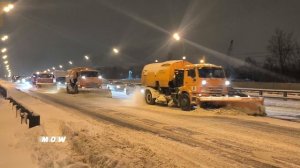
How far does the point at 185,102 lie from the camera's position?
23.7m

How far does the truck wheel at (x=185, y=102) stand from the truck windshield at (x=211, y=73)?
1334mm

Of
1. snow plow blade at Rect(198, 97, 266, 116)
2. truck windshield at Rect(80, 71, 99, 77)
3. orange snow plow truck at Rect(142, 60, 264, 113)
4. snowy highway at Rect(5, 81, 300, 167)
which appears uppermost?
truck windshield at Rect(80, 71, 99, 77)

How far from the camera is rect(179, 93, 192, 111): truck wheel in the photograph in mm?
23397

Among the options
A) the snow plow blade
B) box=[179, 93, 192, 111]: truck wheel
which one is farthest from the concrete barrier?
the snow plow blade

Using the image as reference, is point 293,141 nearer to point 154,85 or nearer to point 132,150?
point 132,150

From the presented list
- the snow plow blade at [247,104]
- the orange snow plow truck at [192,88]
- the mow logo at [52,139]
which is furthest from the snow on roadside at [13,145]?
the snow plow blade at [247,104]

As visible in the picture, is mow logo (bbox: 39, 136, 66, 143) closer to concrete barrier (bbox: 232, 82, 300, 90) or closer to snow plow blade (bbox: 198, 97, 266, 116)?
snow plow blade (bbox: 198, 97, 266, 116)

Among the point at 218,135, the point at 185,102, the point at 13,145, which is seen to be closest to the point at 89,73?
the point at 185,102

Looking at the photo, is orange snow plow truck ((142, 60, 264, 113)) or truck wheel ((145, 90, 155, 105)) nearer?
orange snow plow truck ((142, 60, 264, 113))

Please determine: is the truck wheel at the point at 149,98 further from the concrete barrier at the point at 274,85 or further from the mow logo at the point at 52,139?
the concrete barrier at the point at 274,85

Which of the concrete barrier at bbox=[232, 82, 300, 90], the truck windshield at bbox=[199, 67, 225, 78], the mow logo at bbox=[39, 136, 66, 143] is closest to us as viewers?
the mow logo at bbox=[39, 136, 66, 143]

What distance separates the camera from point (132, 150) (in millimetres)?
10602

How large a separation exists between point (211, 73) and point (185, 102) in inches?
80.4

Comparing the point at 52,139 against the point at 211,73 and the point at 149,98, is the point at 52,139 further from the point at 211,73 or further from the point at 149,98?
the point at 149,98
